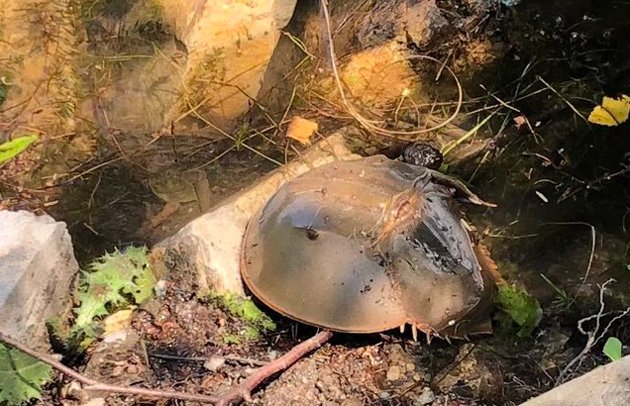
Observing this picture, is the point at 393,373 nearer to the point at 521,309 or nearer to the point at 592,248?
the point at 521,309

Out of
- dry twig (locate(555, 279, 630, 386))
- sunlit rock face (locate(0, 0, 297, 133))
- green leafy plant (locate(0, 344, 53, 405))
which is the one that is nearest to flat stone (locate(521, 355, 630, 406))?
dry twig (locate(555, 279, 630, 386))

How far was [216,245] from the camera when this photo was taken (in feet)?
8.27

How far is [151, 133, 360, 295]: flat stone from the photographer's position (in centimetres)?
249

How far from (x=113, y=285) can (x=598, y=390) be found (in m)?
1.52

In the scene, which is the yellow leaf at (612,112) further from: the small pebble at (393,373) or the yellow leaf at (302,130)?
the small pebble at (393,373)

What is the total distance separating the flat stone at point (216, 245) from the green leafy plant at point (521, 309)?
82 centimetres

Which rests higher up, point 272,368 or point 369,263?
point 369,263

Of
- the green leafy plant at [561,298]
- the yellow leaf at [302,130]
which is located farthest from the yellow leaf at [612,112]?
the yellow leaf at [302,130]

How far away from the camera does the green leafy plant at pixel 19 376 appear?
2068 millimetres

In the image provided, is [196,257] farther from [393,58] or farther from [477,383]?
[393,58]

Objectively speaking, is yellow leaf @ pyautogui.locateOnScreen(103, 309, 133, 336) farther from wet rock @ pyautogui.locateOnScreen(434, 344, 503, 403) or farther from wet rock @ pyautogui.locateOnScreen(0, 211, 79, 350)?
wet rock @ pyautogui.locateOnScreen(434, 344, 503, 403)

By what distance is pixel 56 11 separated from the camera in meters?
3.56

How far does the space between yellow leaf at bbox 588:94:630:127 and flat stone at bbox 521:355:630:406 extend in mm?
1510

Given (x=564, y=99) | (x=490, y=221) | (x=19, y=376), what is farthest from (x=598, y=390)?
(x=564, y=99)
